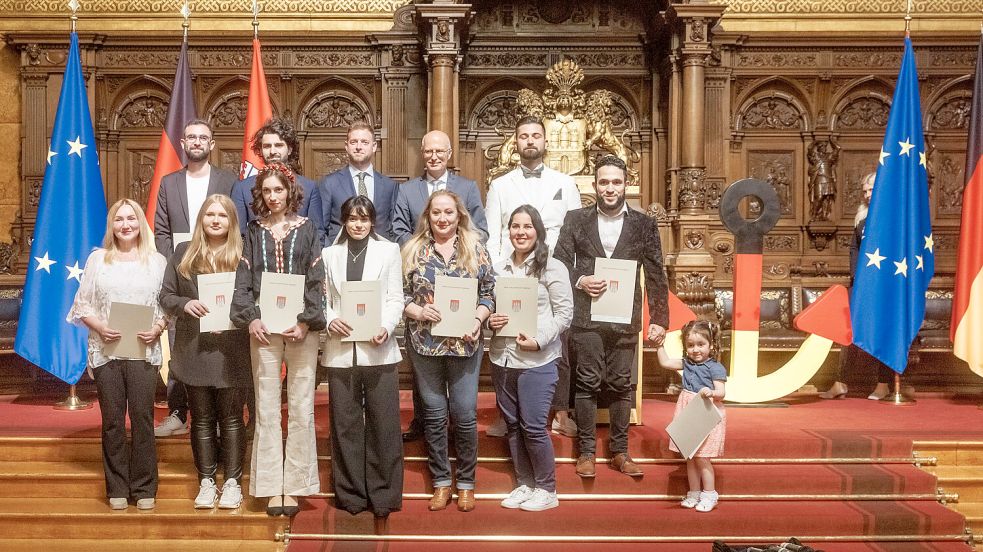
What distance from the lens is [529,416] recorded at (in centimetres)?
446

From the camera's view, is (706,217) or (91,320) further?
(706,217)

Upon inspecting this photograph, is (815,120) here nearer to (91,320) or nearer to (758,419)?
(758,419)

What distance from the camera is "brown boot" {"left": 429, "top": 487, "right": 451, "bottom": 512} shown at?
4.48 m

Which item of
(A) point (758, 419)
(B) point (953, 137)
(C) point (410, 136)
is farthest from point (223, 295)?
(B) point (953, 137)

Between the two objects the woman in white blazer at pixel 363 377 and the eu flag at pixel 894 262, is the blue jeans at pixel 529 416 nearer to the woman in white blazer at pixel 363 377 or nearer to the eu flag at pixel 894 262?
the woman in white blazer at pixel 363 377

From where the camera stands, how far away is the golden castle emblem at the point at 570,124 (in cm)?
854

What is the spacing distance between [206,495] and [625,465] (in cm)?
215

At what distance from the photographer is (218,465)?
4.74 meters

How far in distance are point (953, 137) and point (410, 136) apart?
5511 millimetres

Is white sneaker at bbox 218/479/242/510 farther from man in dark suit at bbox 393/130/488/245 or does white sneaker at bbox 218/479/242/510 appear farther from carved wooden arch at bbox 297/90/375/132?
carved wooden arch at bbox 297/90/375/132

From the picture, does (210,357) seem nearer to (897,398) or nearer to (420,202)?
(420,202)

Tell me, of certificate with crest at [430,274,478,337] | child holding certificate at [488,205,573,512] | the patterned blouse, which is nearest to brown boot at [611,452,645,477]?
child holding certificate at [488,205,573,512]

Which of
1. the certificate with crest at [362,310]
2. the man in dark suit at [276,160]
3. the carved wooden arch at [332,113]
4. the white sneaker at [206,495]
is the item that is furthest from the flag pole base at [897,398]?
the carved wooden arch at [332,113]

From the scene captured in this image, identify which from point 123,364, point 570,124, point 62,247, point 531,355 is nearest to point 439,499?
→ point 531,355
